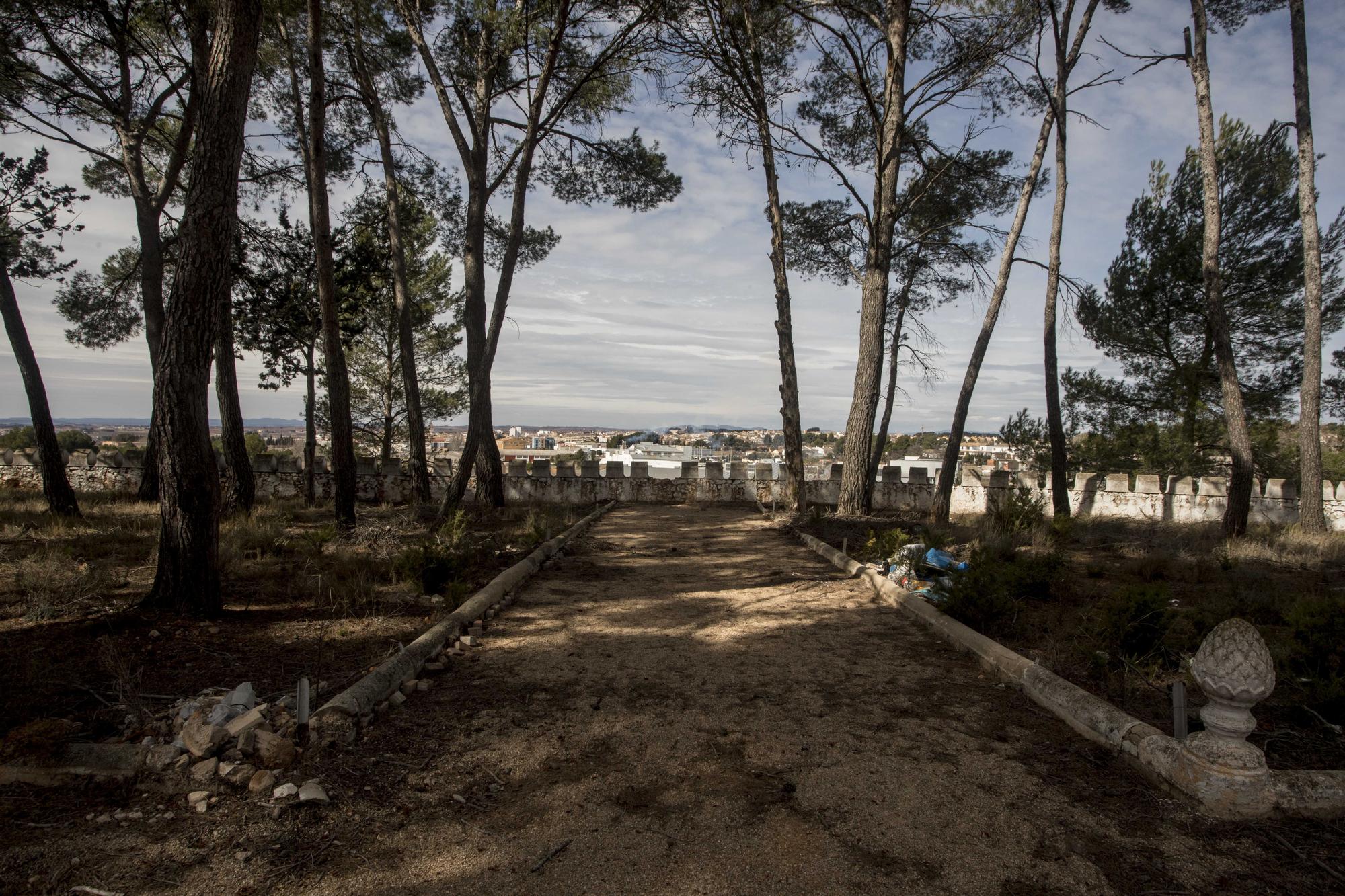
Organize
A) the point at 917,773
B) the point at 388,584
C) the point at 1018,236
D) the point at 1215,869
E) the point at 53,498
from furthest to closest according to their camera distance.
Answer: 1. the point at 1018,236
2. the point at 53,498
3. the point at 388,584
4. the point at 917,773
5. the point at 1215,869

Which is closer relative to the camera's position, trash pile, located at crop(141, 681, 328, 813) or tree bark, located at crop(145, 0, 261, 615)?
trash pile, located at crop(141, 681, 328, 813)

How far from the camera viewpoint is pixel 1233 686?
241 centimetres

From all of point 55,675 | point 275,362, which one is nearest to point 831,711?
point 55,675

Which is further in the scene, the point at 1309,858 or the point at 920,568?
the point at 920,568

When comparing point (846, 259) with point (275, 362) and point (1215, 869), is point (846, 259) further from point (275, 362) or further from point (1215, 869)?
point (1215, 869)

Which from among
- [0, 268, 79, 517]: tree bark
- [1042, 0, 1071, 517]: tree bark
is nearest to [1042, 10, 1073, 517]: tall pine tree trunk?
[1042, 0, 1071, 517]: tree bark

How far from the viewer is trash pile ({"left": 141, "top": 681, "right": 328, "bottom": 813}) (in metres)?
2.54

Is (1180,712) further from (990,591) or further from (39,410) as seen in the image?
(39,410)

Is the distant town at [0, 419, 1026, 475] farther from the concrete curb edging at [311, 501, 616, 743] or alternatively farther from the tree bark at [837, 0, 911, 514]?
the concrete curb edging at [311, 501, 616, 743]

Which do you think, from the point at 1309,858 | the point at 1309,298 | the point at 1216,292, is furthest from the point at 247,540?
the point at 1309,298

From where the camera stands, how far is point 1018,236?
12.2 meters

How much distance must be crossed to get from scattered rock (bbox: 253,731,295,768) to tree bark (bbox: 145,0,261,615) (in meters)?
2.20

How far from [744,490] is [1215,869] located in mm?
14604

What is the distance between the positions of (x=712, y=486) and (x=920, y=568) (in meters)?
10.4
